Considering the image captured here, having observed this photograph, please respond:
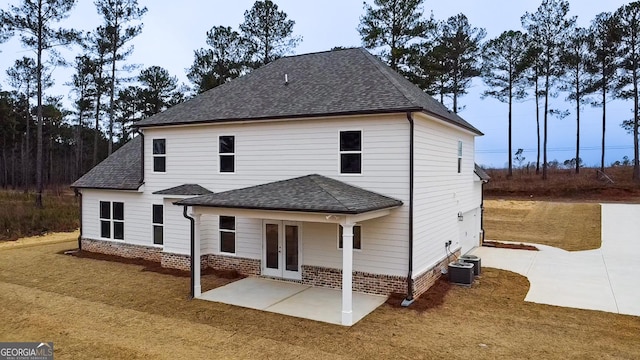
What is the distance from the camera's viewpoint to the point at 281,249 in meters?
12.5

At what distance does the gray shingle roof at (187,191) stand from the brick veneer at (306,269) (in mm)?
2210

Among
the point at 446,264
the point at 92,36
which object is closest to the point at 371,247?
the point at 446,264

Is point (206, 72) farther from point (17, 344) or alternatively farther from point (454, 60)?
point (17, 344)

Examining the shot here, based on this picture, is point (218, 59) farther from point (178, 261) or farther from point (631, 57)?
point (631, 57)

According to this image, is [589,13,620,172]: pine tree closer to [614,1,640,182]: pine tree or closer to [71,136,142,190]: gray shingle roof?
[614,1,640,182]: pine tree

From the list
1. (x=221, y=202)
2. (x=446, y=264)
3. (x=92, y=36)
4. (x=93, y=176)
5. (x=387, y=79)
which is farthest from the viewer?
(x=92, y=36)

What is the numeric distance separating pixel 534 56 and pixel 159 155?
31.5 m

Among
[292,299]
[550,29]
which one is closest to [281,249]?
[292,299]

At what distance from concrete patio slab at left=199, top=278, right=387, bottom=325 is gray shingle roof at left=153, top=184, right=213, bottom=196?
339 cm

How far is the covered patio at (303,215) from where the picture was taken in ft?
29.8

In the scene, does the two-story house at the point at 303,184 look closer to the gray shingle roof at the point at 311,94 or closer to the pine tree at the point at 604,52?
the gray shingle roof at the point at 311,94

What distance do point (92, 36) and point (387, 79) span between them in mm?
26987

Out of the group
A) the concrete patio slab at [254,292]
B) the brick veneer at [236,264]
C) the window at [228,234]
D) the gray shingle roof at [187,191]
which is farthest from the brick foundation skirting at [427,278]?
the gray shingle roof at [187,191]

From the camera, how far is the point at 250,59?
31000 millimetres
